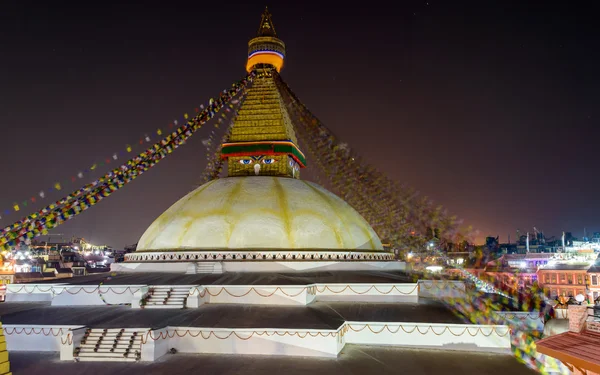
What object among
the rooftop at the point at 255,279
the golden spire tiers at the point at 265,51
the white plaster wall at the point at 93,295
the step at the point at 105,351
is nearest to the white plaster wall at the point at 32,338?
the step at the point at 105,351

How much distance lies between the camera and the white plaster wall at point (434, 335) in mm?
8328

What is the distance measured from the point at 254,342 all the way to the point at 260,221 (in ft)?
16.4

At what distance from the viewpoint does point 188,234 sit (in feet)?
42.9

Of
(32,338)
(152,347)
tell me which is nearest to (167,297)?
(152,347)

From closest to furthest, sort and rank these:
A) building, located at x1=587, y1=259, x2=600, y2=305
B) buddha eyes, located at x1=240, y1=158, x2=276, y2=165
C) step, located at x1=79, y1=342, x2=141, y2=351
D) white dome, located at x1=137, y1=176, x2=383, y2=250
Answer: step, located at x1=79, y1=342, x2=141, y2=351 → white dome, located at x1=137, y1=176, x2=383, y2=250 → buddha eyes, located at x1=240, y1=158, x2=276, y2=165 → building, located at x1=587, y1=259, x2=600, y2=305

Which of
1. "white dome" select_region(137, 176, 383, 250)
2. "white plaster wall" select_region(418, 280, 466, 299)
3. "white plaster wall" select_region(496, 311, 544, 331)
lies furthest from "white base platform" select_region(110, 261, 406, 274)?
"white plaster wall" select_region(496, 311, 544, 331)

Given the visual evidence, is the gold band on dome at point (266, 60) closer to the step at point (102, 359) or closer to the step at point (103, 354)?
the step at point (103, 354)

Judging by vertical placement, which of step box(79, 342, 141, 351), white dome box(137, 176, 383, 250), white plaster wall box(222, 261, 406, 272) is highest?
white dome box(137, 176, 383, 250)

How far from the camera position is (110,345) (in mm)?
8266

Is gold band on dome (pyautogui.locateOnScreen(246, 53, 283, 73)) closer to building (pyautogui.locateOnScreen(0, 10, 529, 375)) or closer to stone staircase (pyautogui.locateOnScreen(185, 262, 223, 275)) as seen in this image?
building (pyautogui.locateOnScreen(0, 10, 529, 375))

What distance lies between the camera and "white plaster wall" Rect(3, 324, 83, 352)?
345 inches

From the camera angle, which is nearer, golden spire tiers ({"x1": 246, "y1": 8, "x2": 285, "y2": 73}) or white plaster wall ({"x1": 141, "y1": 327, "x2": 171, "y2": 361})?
white plaster wall ({"x1": 141, "y1": 327, "x2": 171, "y2": 361})

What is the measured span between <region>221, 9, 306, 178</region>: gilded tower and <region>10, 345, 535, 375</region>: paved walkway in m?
8.20

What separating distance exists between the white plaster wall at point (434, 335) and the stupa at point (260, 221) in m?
3.75
